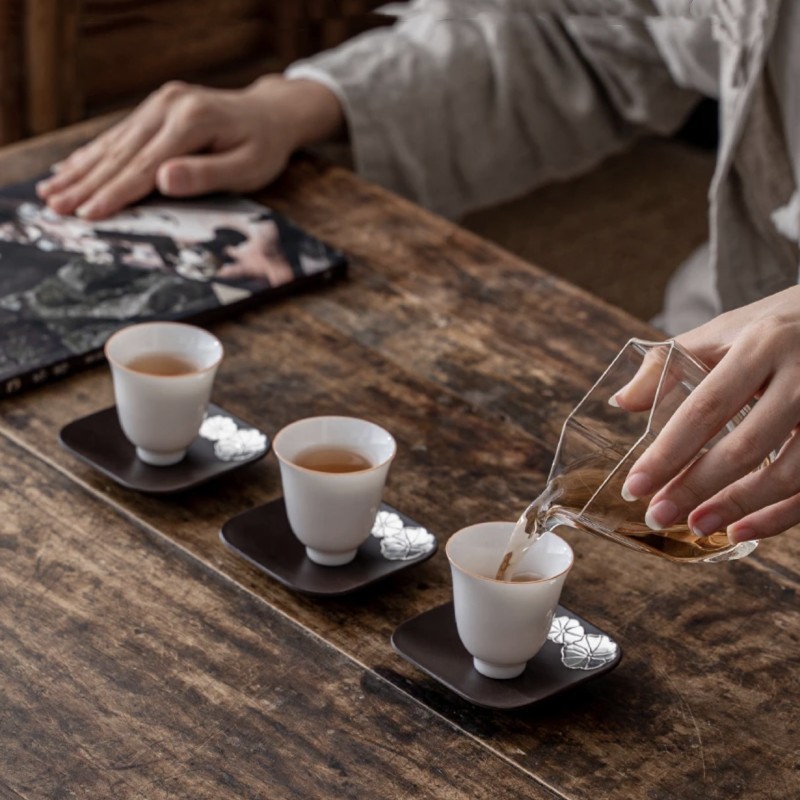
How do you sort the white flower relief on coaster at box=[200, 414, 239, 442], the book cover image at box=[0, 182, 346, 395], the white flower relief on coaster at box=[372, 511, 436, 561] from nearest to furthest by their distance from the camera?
the white flower relief on coaster at box=[372, 511, 436, 561], the white flower relief on coaster at box=[200, 414, 239, 442], the book cover image at box=[0, 182, 346, 395]

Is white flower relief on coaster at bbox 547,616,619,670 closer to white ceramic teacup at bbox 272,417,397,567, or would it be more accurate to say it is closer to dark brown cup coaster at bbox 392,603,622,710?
dark brown cup coaster at bbox 392,603,622,710

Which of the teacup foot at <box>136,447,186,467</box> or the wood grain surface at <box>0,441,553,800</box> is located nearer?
the wood grain surface at <box>0,441,553,800</box>

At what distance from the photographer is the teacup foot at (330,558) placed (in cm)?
105

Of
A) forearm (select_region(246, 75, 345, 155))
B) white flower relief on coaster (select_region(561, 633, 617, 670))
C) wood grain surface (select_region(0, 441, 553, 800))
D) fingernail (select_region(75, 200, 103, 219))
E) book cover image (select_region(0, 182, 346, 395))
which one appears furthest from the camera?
forearm (select_region(246, 75, 345, 155))

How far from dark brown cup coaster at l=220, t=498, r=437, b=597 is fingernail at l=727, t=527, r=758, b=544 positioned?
0.75 ft

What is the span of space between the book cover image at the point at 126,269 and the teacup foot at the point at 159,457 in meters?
0.16

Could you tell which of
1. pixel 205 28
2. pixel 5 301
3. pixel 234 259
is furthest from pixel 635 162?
pixel 5 301

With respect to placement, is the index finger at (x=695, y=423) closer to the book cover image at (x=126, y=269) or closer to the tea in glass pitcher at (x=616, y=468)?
the tea in glass pitcher at (x=616, y=468)

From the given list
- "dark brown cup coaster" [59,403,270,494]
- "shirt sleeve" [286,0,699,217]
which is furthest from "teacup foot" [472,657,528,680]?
"shirt sleeve" [286,0,699,217]

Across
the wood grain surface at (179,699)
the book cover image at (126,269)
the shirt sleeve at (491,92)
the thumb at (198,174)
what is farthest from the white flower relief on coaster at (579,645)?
the shirt sleeve at (491,92)

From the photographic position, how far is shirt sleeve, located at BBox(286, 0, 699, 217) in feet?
5.69

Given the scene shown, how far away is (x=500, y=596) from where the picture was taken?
35.6 inches

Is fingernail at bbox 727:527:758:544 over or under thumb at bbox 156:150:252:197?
over

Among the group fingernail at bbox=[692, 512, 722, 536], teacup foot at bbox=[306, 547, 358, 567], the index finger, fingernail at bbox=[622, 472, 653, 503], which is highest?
the index finger
